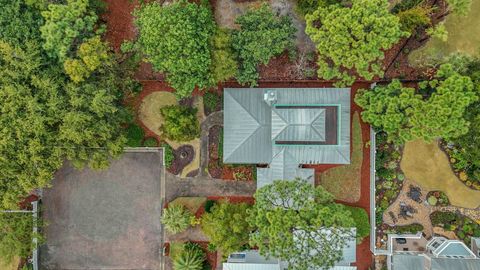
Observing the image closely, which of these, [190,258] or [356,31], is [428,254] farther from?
[190,258]

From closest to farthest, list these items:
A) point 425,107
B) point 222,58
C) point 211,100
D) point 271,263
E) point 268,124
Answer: point 425,107
point 222,58
point 268,124
point 271,263
point 211,100

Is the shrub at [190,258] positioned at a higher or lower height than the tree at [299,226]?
lower

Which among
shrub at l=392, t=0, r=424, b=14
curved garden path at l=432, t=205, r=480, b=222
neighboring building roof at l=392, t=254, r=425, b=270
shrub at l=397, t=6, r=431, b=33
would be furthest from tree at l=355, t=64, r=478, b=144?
neighboring building roof at l=392, t=254, r=425, b=270

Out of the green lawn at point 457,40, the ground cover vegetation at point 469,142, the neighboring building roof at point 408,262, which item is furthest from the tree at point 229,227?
the green lawn at point 457,40

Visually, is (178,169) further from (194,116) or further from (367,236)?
(367,236)

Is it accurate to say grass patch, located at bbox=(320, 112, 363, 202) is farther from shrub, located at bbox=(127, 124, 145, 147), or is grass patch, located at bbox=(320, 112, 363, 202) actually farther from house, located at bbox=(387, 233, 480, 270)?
shrub, located at bbox=(127, 124, 145, 147)

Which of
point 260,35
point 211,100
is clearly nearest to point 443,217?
point 260,35

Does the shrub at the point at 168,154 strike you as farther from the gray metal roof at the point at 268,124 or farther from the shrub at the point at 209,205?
the gray metal roof at the point at 268,124

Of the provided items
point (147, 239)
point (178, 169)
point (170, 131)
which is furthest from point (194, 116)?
point (147, 239)
